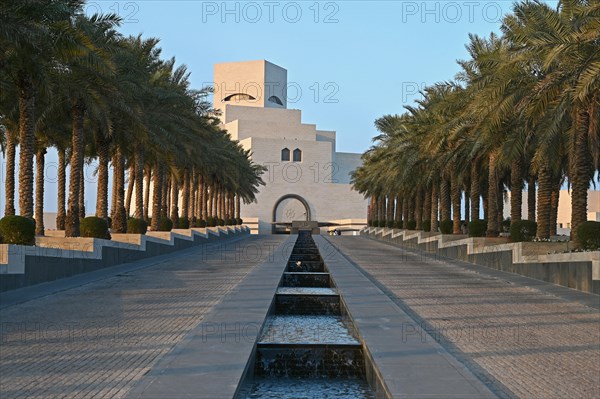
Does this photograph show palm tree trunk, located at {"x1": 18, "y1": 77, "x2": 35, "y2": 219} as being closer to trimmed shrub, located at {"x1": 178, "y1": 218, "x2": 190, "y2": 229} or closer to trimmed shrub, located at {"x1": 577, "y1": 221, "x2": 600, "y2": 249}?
trimmed shrub, located at {"x1": 577, "y1": 221, "x2": 600, "y2": 249}

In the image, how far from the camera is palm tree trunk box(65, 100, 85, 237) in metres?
21.7

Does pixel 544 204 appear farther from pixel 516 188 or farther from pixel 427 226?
pixel 427 226

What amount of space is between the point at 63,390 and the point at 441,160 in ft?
83.8

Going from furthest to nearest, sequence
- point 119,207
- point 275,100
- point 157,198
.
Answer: point 275,100 → point 157,198 → point 119,207

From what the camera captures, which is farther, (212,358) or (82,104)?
(82,104)

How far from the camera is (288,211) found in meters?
97.1

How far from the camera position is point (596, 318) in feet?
38.5

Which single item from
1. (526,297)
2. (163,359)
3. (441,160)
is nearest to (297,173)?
(441,160)

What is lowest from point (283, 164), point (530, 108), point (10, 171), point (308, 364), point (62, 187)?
point (308, 364)

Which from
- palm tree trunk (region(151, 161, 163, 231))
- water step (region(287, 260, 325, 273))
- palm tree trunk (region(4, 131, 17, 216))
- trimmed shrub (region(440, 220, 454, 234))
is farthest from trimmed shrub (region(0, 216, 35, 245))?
trimmed shrub (region(440, 220, 454, 234))

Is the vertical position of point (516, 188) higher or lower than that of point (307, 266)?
higher

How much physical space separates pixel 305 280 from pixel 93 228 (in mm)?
7346

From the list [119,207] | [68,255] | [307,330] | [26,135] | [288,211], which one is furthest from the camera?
[288,211]

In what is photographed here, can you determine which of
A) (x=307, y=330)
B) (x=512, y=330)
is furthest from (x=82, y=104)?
(x=512, y=330)
